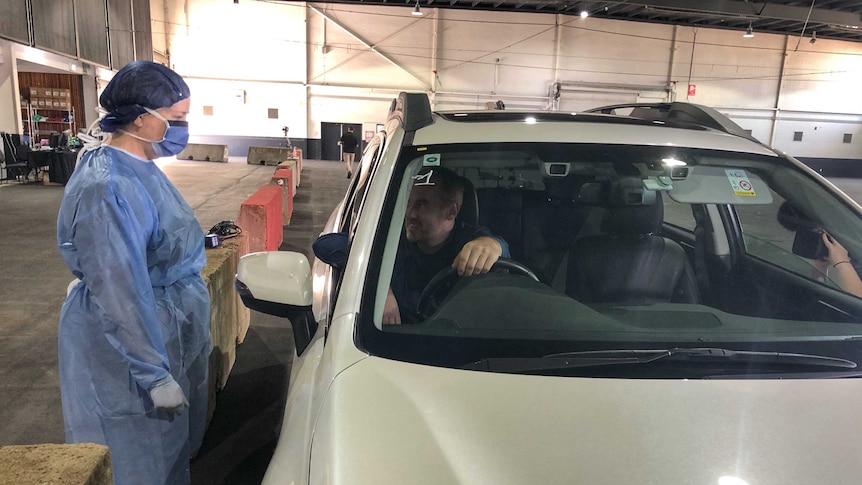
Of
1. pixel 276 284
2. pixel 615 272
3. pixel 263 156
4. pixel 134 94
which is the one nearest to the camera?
pixel 276 284

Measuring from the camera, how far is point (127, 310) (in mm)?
2008

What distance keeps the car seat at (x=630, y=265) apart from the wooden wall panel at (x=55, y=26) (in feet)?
59.7

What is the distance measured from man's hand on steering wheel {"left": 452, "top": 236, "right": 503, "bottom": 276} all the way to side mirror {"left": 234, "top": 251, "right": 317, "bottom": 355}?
1.72 feet

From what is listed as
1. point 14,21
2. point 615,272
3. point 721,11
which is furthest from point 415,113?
point 721,11

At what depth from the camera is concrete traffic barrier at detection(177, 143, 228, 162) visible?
997 inches

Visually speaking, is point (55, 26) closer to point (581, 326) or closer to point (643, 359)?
point (581, 326)

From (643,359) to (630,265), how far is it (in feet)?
2.38

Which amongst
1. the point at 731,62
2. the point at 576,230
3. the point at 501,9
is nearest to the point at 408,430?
the point at 576,230

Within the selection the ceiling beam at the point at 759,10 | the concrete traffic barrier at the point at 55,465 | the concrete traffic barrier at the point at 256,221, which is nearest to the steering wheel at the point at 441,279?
the concrete traffic barrier at the point at 55,465

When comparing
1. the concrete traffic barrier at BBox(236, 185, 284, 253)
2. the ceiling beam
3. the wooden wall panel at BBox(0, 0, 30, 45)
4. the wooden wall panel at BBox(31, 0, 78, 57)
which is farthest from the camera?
the ceiling beam

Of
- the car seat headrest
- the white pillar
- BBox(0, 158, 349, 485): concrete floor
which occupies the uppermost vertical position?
the white pillar

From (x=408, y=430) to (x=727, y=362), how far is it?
870 mm

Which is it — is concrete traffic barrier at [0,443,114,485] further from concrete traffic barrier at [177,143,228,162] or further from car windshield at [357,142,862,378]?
concrete traffic barrier at [177,143,228,162]

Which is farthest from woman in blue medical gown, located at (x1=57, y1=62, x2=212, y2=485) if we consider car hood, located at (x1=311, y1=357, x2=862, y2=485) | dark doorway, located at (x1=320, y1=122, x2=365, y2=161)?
dark doorway, located at (x1=320, y1=122, x2=365, y2=161)
